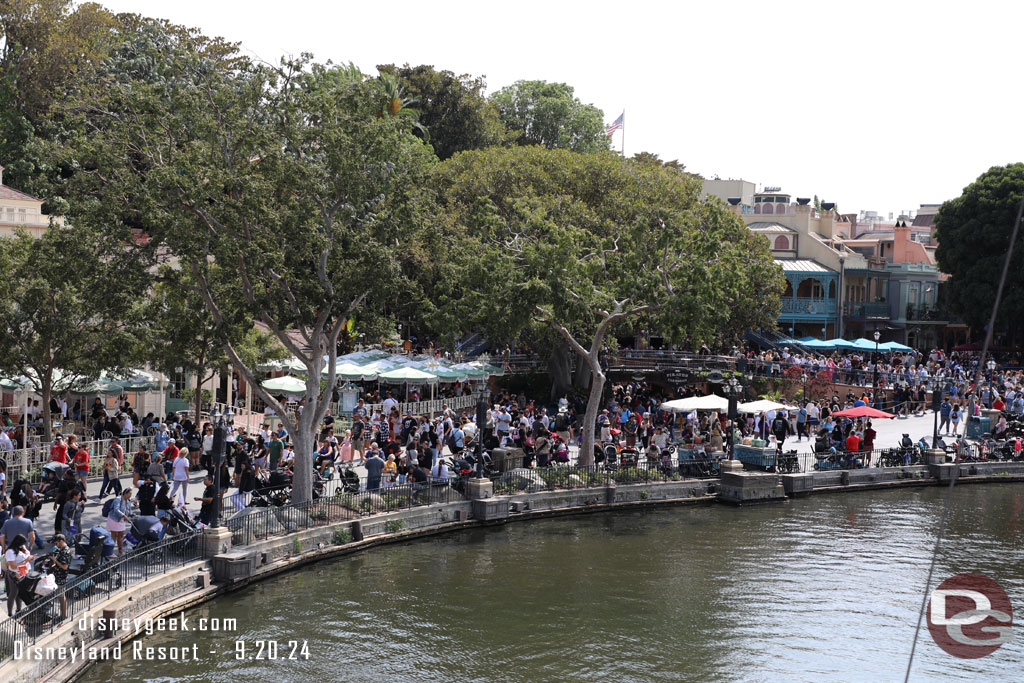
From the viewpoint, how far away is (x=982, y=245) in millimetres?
59719

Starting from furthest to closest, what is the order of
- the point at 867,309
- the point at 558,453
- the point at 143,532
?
1. the point at 867,309
2. the point at 558,453
3. the point at 143,532

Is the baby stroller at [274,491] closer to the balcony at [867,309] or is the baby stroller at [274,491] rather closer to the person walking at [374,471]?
the person walking at [374,471]

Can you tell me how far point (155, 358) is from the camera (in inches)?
1165

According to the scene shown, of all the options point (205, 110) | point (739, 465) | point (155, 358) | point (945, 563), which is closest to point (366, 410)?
point (155, 358)

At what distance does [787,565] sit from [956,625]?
4.23 metres

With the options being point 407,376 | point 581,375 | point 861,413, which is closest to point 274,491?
point 407,376

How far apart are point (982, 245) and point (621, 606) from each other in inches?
1913

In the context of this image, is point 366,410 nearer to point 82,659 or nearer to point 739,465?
point 739,465

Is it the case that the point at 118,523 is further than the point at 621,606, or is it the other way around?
the point at 621,606

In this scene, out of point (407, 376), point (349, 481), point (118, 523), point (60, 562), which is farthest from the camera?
point (407, 376)

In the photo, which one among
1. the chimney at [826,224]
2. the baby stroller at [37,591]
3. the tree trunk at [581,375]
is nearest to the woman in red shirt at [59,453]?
the baby stroller at [37,591]

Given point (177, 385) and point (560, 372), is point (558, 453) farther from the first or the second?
point (177, 385)

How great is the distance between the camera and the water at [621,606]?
16312 mm

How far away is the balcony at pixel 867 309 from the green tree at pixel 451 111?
80.5 feet
